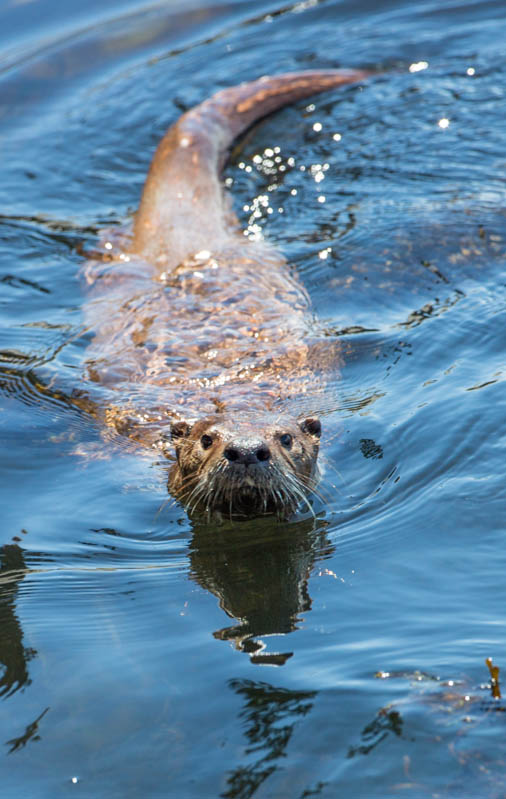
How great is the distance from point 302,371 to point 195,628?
83.1 inches

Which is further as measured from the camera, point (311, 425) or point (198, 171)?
point (198, 171)

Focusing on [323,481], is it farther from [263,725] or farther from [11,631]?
[263,725]

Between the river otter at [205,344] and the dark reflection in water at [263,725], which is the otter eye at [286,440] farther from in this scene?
the dark reflection in water at [263,725]

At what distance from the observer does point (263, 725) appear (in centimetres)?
275

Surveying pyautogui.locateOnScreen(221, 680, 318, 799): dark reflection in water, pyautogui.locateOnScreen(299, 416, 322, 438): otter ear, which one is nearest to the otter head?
pyautogui.locateOnScreen(299, 416, 322, 438): otter ear

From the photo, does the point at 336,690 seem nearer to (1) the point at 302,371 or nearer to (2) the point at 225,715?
(2) the point at 225,715

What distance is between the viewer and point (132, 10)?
390 inches

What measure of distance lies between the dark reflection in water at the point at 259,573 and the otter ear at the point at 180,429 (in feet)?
1.45

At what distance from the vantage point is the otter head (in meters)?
3.81

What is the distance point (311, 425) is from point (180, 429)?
572 mm

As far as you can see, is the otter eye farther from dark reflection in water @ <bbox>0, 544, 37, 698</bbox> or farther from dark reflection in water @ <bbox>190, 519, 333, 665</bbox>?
dark reflection in water @ <bbox>0, 544, 37, 698</bbox>

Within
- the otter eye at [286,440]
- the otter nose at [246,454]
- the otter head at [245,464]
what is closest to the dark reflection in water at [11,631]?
the otter head at [245,464]

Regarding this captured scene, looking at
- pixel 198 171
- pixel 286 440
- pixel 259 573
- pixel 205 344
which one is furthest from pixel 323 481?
pixel 198 171

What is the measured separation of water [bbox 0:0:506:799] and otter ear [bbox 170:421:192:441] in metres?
0.25
